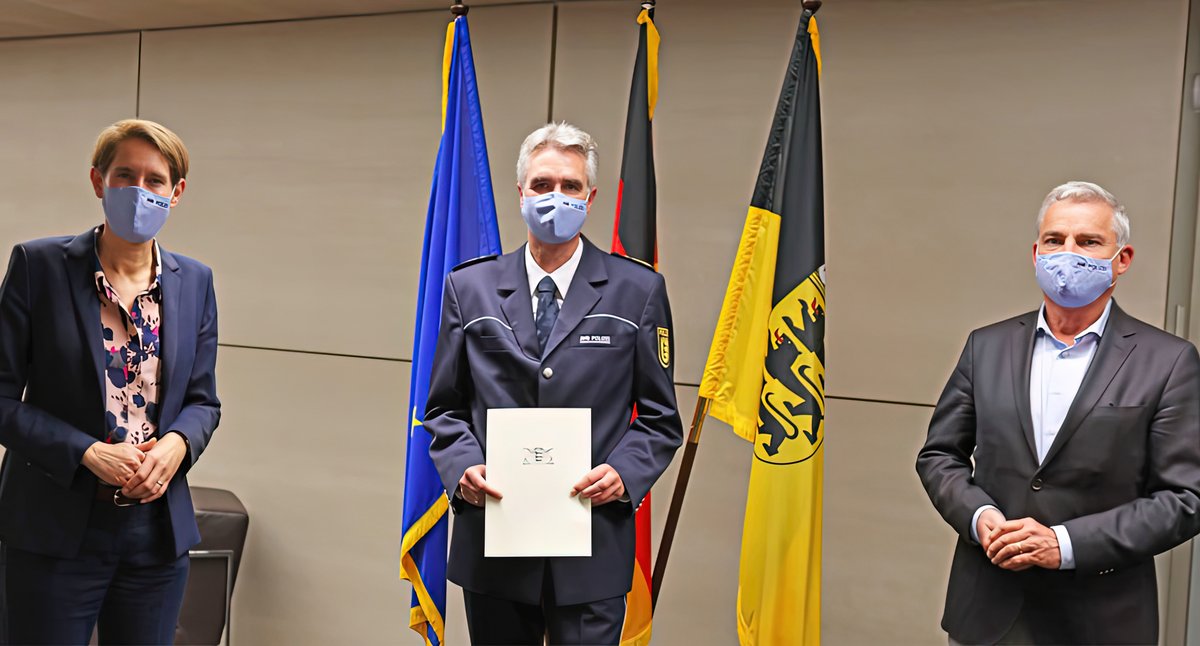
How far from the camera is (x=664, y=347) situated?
2.30 meters

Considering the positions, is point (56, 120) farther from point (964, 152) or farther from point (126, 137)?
point (964, 152)

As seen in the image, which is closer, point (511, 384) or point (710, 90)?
point (511, 384)

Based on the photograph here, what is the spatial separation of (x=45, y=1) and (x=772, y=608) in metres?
3.55

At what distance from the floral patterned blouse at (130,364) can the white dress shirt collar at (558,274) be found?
823 millimetres

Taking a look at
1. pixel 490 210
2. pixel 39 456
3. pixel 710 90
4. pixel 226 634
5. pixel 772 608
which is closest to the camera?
pixel 39 456

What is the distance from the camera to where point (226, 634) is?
154 inches

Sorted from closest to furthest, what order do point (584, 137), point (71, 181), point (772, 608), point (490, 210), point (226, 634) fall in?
point (584, 137) → point (772, 608) → point (490, 210) → point (226, 634) → point (71, 181)

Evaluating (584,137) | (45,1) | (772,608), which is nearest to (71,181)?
(45,1)

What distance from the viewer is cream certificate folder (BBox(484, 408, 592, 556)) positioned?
215cm

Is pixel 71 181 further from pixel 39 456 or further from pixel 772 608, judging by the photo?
pixel 772 608

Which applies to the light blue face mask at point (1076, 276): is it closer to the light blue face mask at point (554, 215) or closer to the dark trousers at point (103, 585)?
the light blue face mask at point (554, 215)

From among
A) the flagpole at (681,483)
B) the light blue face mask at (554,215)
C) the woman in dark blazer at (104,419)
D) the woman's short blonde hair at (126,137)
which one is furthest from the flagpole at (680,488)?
the woman's short blonde hair at (126,137)

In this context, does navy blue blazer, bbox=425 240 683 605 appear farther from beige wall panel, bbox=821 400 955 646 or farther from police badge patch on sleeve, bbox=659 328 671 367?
beige wall panel, bbox=821 400 955 646


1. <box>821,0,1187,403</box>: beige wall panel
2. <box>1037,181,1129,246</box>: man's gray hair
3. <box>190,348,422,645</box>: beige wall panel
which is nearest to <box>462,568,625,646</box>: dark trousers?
<box>1037,181,1129,246</box>: man's gray hair
